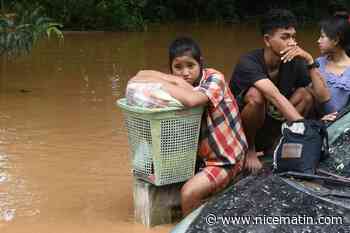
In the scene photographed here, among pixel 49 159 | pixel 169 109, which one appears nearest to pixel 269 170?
pixel 169 109

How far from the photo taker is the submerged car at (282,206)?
2.69 metres

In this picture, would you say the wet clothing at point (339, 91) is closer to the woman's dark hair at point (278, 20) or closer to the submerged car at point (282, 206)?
the woman's dark hair at point (278, 20)

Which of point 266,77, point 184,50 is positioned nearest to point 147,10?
point 266,77

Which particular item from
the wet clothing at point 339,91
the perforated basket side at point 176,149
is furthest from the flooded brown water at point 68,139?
the wet clothing at point 339,91

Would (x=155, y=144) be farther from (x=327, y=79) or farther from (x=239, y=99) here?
(x=327, y=79)

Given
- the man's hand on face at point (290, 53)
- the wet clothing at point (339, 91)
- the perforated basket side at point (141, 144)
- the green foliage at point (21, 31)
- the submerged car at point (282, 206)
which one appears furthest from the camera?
the green foliage at point (21, 31)

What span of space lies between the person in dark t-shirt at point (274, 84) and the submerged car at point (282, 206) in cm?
130

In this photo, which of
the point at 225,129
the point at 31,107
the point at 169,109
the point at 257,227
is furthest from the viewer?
the point at 31,107

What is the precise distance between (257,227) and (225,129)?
5.95ft

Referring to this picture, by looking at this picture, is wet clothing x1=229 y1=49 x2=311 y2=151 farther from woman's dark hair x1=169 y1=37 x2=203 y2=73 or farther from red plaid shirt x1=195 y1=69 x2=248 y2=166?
woman's dark hair x1=169 y1=37 x2=203 y2=73

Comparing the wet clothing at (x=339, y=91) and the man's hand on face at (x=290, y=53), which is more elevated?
the man's hand on face at (x=290, y=53)

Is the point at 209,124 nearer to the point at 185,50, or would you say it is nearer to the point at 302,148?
the point at 185,50

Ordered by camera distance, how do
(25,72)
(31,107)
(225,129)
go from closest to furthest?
(225,129) < (31,107) < (25,72)

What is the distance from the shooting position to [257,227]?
269 cm
